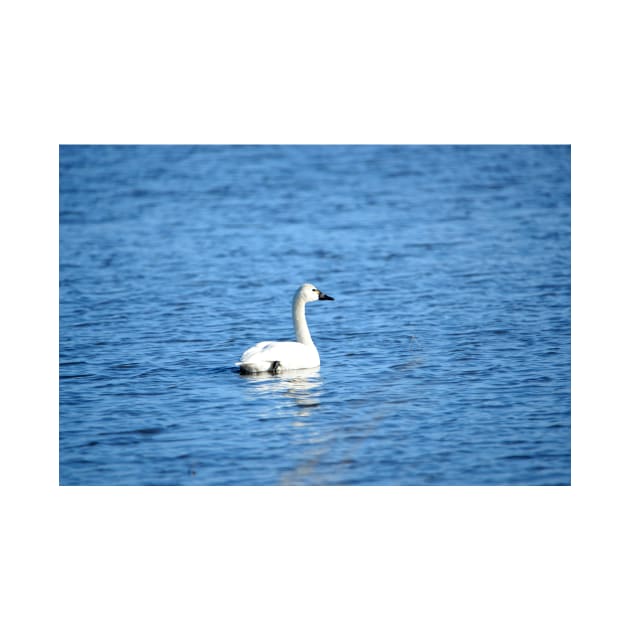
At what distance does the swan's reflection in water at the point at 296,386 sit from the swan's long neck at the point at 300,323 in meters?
0.46

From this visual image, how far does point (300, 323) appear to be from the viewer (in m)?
12.4

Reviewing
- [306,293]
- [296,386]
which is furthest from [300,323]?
[296,386]

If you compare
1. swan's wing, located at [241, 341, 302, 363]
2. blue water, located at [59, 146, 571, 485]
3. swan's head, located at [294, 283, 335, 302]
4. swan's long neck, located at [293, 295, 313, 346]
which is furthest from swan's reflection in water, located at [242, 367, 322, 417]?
swan's head, located at [294, 283, 335, 302]

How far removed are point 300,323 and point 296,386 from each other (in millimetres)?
1399

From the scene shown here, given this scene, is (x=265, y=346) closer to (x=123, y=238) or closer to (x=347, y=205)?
(x=123, y=238)

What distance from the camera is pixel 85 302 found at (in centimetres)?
1537

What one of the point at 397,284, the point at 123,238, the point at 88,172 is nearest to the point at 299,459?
the point at 397,284

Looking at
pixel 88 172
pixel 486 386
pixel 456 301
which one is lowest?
pixel 486 386

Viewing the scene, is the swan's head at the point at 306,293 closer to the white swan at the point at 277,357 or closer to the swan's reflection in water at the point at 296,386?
the white swan at the point at 277,357

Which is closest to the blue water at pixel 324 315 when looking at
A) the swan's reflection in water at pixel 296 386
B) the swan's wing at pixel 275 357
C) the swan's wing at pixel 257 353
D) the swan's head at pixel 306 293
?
the swan's reflection in water at pixel 296 386

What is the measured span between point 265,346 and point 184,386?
107 centimetres

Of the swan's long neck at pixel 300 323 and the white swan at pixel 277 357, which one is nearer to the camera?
the white swan at pixel 277 357

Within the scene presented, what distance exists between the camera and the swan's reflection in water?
10477mm

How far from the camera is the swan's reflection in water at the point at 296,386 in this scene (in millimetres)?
10477
